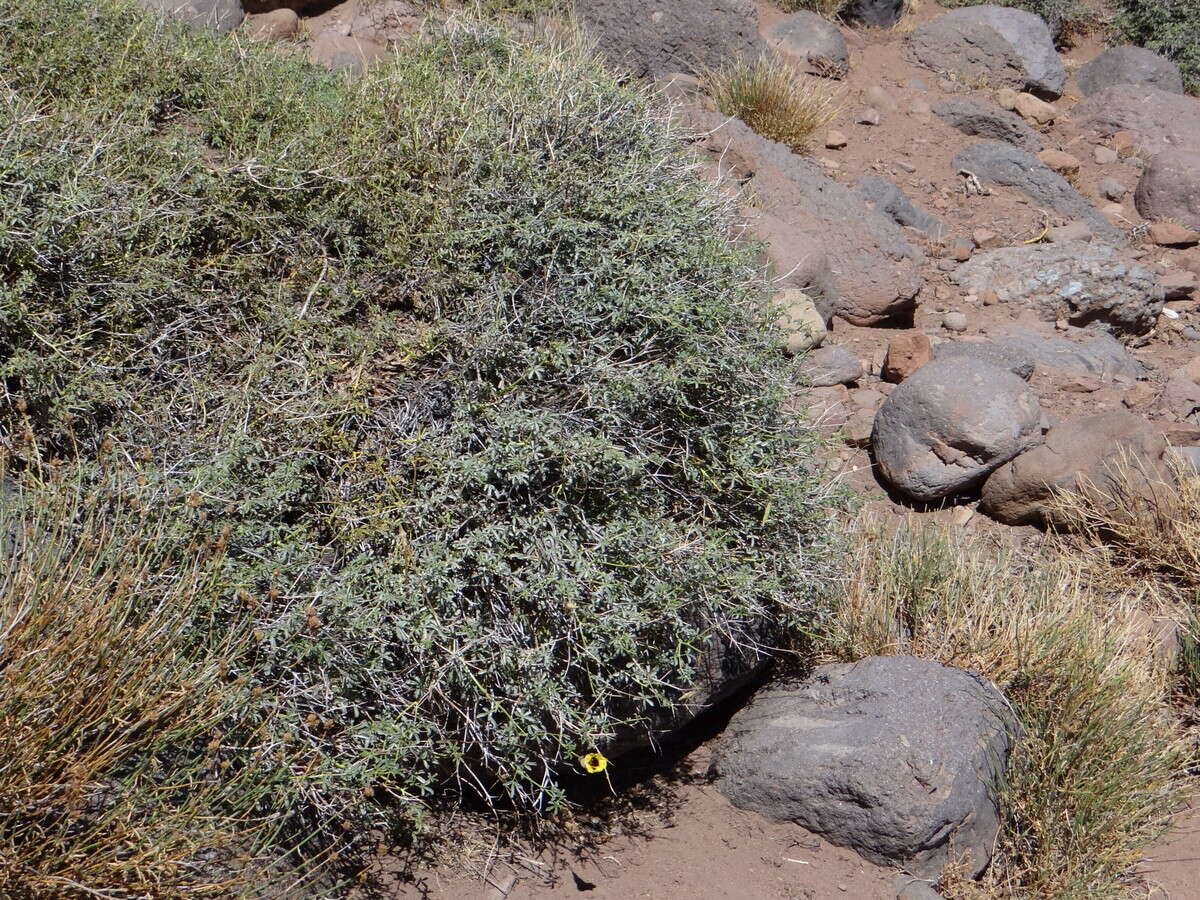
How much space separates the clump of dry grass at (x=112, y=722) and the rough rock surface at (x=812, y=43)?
25.4 ft

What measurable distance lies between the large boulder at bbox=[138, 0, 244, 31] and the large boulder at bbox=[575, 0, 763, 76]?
8.27 ft

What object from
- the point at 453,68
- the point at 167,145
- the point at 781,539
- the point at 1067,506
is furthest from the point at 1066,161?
the point at 167,145

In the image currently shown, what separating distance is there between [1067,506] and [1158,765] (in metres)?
1.74

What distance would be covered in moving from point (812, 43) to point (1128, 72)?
348 centimetres

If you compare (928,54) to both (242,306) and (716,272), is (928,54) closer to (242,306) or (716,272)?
(716,272)

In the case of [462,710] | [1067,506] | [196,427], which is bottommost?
[1067,506]

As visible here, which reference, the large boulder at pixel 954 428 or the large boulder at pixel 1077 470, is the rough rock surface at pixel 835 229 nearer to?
the large boulder at pixel 954 428

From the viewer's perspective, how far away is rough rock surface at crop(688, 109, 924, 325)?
6113 millimetres

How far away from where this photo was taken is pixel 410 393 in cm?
321

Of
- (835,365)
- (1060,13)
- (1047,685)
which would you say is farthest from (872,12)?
(1047,685)

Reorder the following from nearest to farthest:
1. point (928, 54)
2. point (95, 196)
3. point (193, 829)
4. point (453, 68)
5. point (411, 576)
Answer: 1. point (193, 829)
2. point (411, 576)
3. point (95, 196)
4. point (453, 68)
5. point (928, 54)

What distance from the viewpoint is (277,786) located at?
2516 mm

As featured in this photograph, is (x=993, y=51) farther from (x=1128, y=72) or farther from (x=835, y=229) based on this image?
(x=835, y=229)

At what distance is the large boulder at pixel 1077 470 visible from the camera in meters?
4.99
